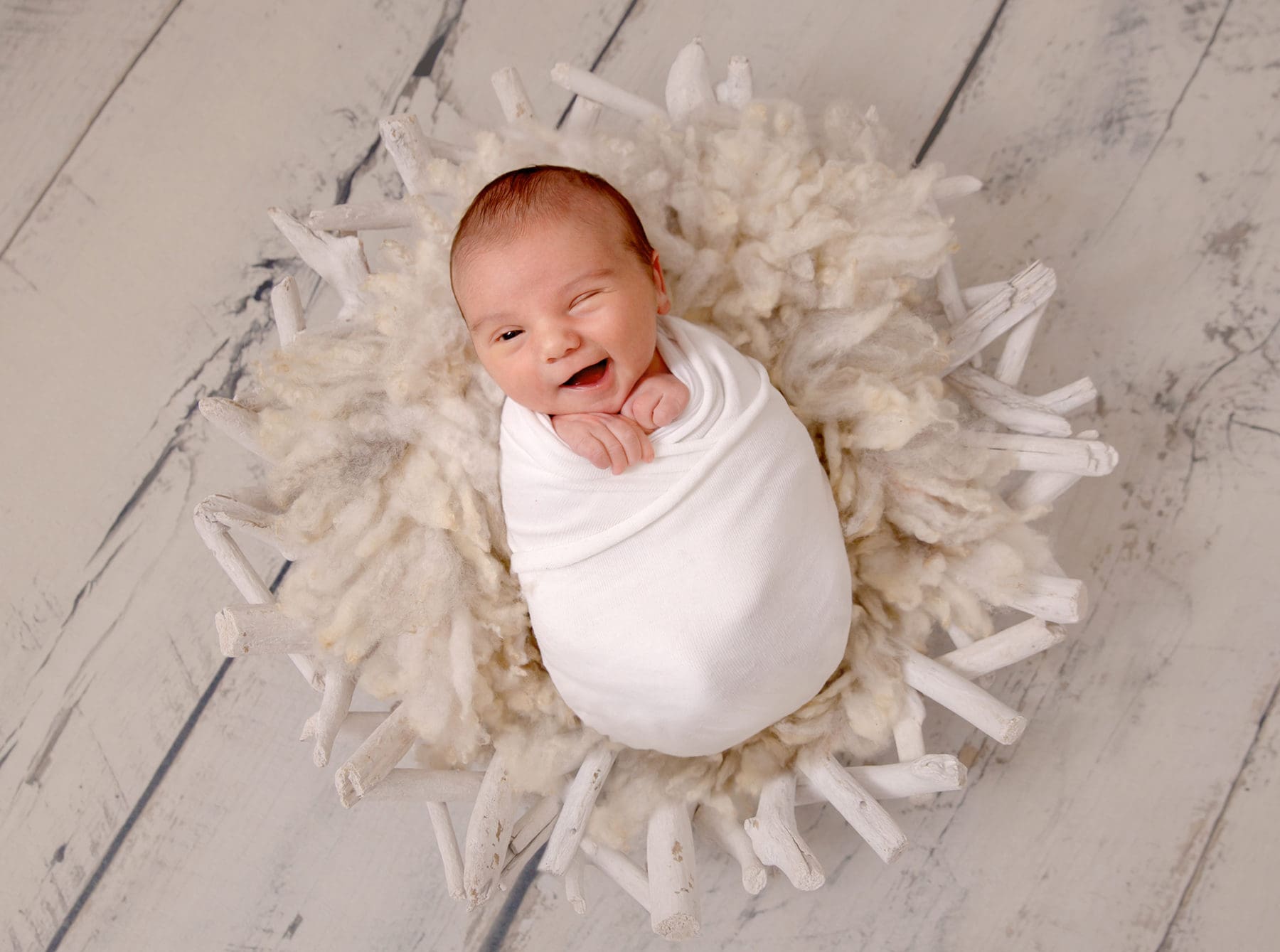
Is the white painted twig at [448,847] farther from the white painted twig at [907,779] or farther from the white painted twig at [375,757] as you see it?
the white painted twig at [907,779]

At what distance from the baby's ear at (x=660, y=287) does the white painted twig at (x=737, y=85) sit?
20 centimetres

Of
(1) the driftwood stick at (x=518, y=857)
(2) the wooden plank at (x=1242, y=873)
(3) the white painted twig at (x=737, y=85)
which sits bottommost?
(2) the wooden plank at (x=1242, y=873)

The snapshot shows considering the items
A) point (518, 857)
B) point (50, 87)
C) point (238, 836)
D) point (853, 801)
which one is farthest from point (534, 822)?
point (50, 87)

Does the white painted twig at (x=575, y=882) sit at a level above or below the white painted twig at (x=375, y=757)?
below

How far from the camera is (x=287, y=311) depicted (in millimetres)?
956

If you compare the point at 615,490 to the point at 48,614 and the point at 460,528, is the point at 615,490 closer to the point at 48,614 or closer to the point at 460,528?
the point at 460,528

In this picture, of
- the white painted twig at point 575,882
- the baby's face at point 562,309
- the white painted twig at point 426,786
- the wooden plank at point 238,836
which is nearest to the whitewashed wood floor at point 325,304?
the wooden plank at point 238,836

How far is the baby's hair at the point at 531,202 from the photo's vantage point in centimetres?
85

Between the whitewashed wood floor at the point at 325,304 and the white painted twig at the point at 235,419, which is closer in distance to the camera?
the white painted twig at the point at 235,419

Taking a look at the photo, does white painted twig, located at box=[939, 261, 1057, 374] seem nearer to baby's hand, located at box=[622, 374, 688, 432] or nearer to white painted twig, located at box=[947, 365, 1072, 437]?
white painted twig, located at box=[947, 365, 1072, 437]

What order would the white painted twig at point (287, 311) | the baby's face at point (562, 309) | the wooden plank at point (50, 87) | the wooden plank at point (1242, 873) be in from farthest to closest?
1. the wooden plank at point (50, 87)
2. the wooden plank at point (1242, 873)
3. the white painted twig at point (287, 311)
4. the baby's face at point (562, 309)

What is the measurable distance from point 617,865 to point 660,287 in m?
0.58

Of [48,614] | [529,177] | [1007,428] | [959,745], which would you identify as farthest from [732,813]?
[48,614]

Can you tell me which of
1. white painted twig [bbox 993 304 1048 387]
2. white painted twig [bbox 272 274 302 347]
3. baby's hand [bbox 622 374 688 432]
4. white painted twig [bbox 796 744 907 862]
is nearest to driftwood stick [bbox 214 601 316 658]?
white painted twig [bbox 272 274 302 347]
